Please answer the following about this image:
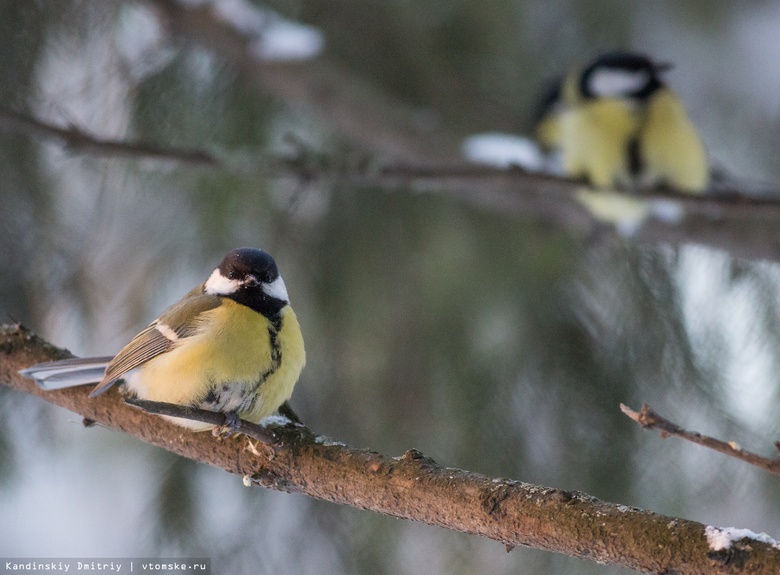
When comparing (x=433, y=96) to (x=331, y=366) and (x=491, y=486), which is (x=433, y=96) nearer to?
(x=331, y=366)

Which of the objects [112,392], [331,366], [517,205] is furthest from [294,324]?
[517,205]

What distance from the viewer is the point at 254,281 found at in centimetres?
153

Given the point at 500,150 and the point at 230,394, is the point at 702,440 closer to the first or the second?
the point at 230,394

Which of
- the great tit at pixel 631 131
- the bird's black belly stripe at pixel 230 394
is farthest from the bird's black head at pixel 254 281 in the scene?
the great tit at pixel 631 131

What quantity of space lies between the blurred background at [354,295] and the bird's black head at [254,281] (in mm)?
523

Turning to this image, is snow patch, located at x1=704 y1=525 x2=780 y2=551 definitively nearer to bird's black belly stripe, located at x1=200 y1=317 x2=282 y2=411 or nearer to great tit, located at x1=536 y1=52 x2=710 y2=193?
bird's black belly stripe, located at x1=200 y1=317 x2=282 y2=411

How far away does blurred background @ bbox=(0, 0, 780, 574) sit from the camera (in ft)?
6.85

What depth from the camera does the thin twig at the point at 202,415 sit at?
106cm

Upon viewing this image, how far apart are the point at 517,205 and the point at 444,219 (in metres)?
0.28

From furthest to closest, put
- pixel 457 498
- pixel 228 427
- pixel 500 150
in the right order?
pixel 500 150 → pixel 228 427 → pixel 457 498

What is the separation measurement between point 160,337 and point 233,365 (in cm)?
22

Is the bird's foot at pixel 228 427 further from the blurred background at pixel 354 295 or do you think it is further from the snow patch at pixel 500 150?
the snow patch at pixel 500 150

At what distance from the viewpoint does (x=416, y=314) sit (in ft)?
8.08

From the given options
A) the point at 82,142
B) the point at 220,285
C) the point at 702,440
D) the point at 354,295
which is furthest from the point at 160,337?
the point at 702,440
